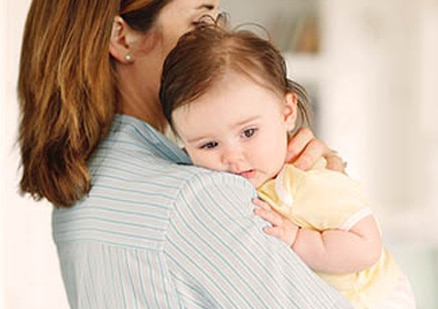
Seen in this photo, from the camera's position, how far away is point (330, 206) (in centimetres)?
118

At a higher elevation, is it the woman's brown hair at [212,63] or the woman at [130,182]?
the woman's brown hair at [212,63]

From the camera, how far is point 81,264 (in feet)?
4.01

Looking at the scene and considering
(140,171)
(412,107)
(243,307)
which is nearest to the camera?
(243,307)

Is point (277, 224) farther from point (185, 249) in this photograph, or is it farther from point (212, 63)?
point (212, 63)

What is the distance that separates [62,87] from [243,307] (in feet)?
1.38

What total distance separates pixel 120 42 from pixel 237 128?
248 mm

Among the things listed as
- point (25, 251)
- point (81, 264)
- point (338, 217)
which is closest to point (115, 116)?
point (81, 264)

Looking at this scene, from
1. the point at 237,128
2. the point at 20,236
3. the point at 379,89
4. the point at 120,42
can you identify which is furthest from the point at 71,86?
the point at 379,89

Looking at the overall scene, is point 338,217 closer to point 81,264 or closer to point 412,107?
point 81,264

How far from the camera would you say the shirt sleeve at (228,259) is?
1.07 m

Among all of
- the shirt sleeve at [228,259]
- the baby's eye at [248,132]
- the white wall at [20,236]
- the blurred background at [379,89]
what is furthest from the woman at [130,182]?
the blurred background at [379,89]

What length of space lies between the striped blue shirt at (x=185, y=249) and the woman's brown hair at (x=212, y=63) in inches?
4.1

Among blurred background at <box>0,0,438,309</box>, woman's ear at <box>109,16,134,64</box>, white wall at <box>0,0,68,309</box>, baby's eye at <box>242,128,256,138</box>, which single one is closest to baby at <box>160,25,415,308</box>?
baby's eye at <box>242,128,256,138</box>

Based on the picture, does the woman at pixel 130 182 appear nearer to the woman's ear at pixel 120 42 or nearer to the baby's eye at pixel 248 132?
the woman's ear at pixel 120 42
